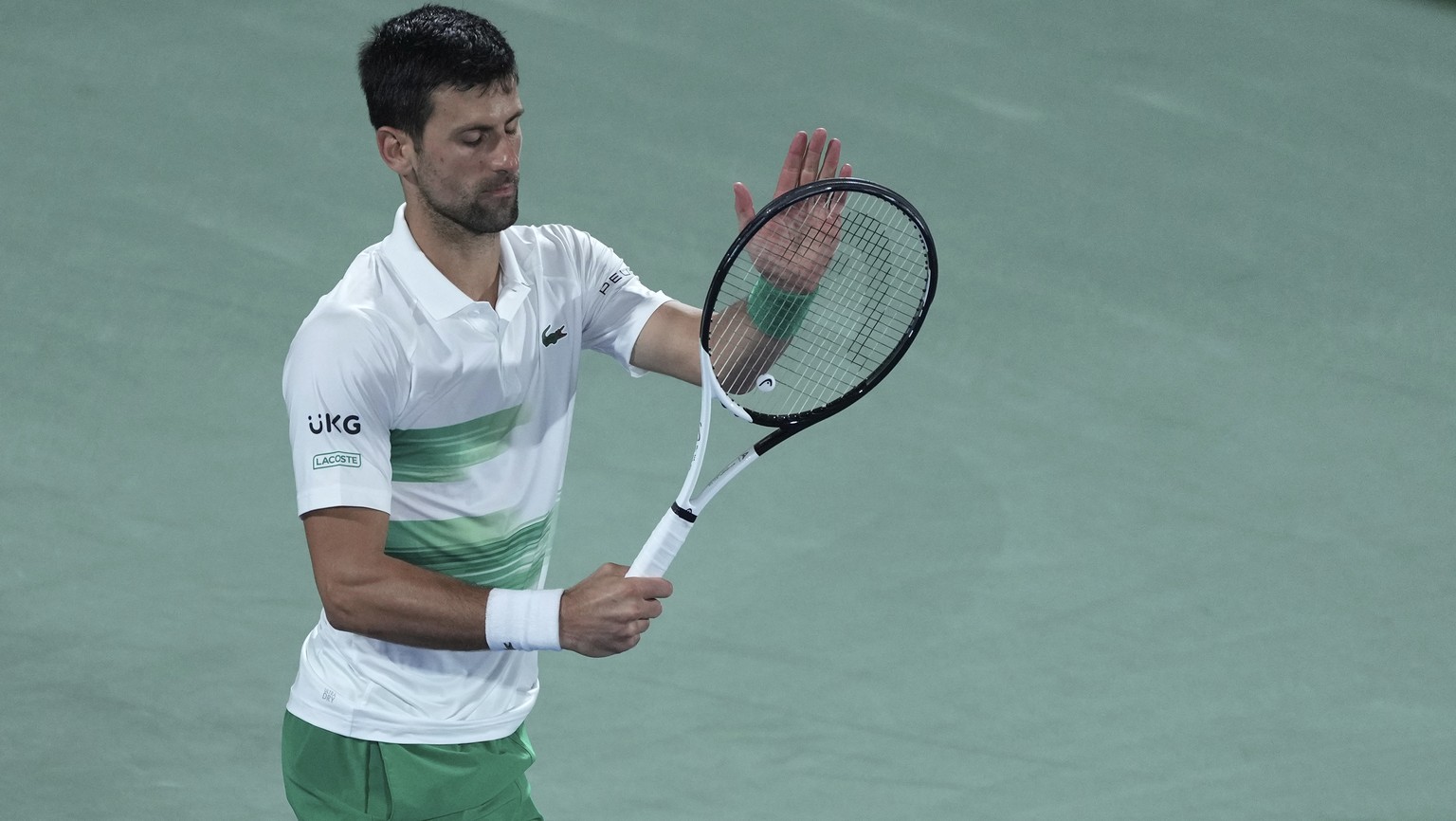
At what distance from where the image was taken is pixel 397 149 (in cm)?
296

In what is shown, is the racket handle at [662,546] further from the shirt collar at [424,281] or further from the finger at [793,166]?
the finger at [793,166]

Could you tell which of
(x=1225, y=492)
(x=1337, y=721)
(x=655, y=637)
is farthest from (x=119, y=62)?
(x=1337, y=721)

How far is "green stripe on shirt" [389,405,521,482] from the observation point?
3.00 meters

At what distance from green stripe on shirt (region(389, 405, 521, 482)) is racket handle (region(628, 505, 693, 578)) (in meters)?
0.37

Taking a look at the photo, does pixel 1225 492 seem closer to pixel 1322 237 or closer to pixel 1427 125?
pixel 1322 237

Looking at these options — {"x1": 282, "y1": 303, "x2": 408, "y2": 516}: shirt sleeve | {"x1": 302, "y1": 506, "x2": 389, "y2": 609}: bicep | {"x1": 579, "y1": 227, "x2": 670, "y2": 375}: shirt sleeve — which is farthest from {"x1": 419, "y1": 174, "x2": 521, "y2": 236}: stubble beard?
{"x1": 302, "y1": 506, "x2": 389, "y2": 609}: bicep

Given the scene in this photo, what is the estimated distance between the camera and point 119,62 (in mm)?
7145

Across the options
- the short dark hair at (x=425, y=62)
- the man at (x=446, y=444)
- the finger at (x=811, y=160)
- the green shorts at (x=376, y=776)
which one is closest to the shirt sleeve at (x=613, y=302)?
the man at (x=446, y=444)

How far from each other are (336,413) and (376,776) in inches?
27.6

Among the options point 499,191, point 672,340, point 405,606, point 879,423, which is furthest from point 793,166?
point 879,423

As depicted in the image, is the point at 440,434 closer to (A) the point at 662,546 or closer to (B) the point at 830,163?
(A) the point at 662,546

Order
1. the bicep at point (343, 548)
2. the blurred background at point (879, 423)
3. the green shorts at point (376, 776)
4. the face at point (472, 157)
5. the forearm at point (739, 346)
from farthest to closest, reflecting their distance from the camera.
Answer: the blurred background at point (879, 423) → the forearm at point (739, 346) → the green shorts at point (376, 776) → the face at point (472, 157) → the bicep at point (343, 548)

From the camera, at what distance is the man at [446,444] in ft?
9.20

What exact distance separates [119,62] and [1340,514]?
4.92 metres
